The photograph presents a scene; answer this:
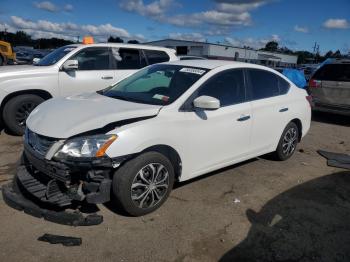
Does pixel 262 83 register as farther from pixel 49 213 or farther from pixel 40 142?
pixel 49 213

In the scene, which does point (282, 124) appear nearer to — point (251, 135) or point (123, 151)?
point (251, 135)

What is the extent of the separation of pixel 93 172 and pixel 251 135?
8.04ft

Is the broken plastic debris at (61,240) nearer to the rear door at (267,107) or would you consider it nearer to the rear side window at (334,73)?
the rear door at (267,107)

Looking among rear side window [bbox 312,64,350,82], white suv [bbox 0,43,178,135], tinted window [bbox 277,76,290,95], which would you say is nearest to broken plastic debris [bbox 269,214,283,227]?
tinted window [bbox 277,76,290,95]

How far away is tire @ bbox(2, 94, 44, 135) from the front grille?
10.3 feet

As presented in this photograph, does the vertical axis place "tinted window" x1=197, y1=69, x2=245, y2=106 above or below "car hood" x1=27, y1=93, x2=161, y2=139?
above

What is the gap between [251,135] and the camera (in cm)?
509

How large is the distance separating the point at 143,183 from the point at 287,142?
315cm

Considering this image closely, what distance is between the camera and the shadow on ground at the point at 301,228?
3449mm

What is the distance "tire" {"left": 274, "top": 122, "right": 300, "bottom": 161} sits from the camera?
5.89 m

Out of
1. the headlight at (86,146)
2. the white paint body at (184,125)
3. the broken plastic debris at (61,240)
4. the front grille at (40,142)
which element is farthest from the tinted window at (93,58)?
the broken plastic debris at (61,240)

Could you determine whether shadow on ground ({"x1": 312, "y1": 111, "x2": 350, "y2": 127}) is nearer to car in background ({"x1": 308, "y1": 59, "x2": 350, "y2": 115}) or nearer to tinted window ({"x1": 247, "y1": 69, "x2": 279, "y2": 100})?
car in background ({"x1": 308, "y1": 59, "x2": 350, "y2": 115})

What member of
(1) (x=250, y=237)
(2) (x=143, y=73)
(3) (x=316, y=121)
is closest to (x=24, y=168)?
(2) (x=143, y=73)

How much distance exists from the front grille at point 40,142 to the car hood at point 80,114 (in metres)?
0.05
